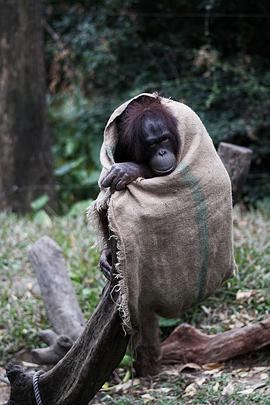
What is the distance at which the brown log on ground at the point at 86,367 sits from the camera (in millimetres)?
2711

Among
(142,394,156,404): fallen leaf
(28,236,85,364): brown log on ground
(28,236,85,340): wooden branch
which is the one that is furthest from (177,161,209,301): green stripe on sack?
(28,236,85,340): wooden branch

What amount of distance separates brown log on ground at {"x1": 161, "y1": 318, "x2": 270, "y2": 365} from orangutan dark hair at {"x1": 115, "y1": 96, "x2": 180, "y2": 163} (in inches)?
44.5

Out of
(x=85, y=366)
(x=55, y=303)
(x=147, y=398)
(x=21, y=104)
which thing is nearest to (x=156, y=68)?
(x=21, y=104)

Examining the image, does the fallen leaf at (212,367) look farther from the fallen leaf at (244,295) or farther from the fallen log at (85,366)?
the fallen log at (85,366)

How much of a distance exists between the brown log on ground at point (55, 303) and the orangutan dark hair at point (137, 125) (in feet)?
3.65

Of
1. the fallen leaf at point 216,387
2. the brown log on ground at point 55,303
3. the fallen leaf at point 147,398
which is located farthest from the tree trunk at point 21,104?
the fallen leaf at point 216,387

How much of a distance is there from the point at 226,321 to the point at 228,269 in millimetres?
1051

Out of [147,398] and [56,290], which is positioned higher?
[56,290]

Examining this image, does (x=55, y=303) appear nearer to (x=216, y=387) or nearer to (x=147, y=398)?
(x=147, y=398)

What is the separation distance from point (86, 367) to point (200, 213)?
73cm

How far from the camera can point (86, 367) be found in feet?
9.13

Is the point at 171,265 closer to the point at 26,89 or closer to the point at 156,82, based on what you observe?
the point at 26,89

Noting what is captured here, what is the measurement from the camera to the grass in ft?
10.6

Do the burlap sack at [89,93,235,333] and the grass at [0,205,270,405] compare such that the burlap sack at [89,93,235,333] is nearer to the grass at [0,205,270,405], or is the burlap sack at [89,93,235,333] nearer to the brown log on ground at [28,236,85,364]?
the grass at [0,205,270,405]
